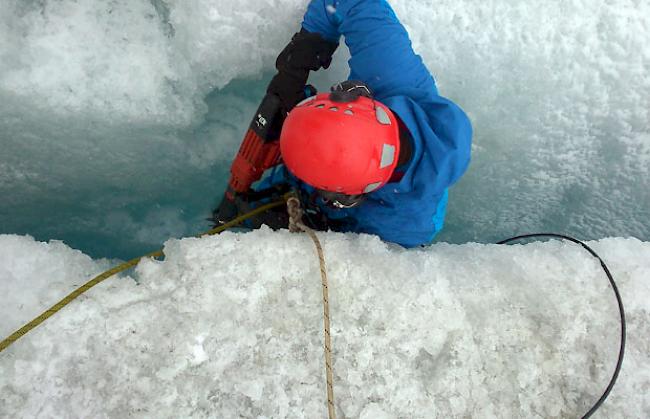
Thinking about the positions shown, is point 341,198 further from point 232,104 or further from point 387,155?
point 232,104

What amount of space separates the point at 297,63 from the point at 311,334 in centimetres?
77

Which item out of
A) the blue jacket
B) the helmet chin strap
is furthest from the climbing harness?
the blue jacket

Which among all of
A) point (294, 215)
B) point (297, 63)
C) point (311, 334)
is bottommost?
point (311, 334)

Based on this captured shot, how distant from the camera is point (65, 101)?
148 cm

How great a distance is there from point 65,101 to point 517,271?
1484 mm

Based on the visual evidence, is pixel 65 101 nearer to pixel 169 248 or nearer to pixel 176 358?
pixel 169 248

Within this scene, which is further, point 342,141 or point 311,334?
point 311,334

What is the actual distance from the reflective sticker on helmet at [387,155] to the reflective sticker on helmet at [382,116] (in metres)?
0.05

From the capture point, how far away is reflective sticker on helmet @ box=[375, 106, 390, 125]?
958 millimetres

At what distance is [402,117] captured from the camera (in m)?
1.01

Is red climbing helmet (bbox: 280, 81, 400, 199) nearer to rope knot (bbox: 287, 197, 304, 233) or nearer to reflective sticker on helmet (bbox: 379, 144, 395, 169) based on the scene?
reflective sticker on helmet (bbox: 379, 144, 395, 169)

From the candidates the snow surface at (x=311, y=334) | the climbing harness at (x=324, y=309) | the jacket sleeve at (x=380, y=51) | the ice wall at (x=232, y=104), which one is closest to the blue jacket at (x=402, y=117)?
the jacket sleeve at (x=380, y=51)

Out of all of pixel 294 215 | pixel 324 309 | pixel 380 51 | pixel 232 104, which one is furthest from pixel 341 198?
pixel 232 104

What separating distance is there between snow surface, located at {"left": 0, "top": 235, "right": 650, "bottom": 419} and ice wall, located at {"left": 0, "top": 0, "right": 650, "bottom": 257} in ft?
2.05
